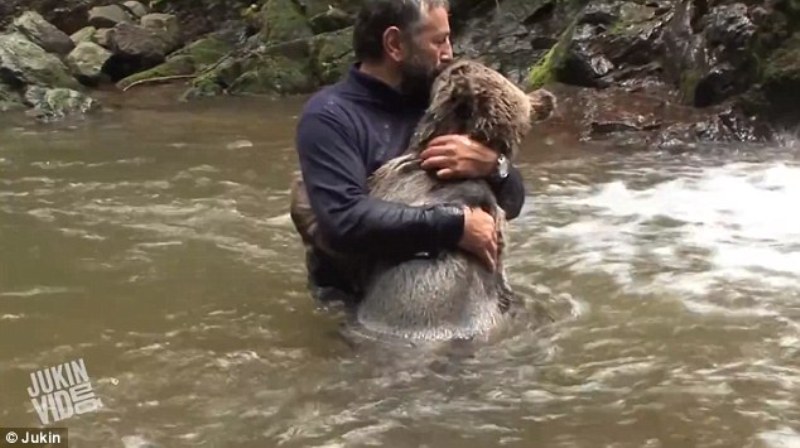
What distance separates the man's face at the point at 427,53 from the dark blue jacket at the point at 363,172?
0.37 feet

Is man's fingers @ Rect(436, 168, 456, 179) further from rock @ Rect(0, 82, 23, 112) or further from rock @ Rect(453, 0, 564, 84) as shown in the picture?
rock @ Rect(0, 82, 23, 112)

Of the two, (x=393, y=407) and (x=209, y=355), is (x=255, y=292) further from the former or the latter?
(x=393, y=407)

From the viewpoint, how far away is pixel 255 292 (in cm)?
579

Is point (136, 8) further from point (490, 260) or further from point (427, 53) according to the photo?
point (490, 260)

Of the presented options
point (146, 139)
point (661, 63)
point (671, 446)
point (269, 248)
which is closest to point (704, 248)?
point (269, 248)

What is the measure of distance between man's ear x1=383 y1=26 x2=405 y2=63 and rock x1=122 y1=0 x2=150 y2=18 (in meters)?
19.3

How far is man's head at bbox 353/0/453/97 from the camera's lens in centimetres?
466

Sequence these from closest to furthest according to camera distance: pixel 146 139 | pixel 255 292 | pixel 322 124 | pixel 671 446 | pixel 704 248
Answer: pixel 671 446 < pixel 322 124 < pixel 255 292 < pixel 704 248 < pixel 146 139

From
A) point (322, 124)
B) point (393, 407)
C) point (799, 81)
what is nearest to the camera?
point (393, 407)

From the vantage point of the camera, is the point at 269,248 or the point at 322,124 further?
the point at 269,248

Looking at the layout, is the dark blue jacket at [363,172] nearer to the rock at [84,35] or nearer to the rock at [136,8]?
the rock at [84,35]

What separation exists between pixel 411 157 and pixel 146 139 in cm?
741

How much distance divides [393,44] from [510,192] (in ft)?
2.71

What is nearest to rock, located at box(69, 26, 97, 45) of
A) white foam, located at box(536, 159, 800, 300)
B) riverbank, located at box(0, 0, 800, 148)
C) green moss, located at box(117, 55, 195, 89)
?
riverbank, located at box(0, 0, 800, 148)
